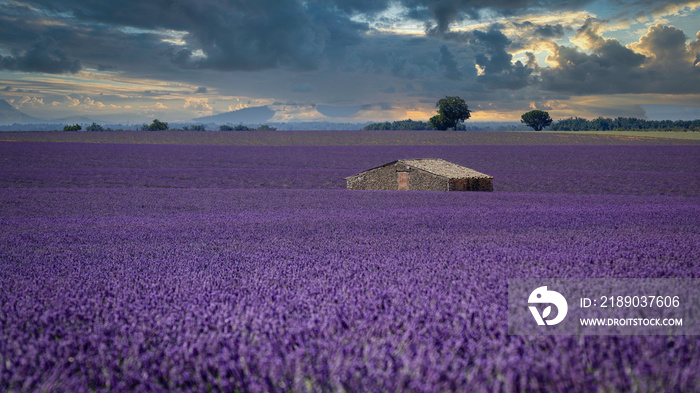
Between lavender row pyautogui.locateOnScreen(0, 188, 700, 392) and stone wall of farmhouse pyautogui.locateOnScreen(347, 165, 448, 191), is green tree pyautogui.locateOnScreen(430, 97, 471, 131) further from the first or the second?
lavender row pyautogui.locateOnScreen(0, 188, 700, 392)

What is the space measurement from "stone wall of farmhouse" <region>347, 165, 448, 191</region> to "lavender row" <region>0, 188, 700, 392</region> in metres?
18.4

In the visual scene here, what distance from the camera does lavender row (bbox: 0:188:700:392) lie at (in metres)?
1.67

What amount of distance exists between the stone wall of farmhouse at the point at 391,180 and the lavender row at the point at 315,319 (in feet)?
60.3

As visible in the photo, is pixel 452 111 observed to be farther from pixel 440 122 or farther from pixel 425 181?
pixel 425 181

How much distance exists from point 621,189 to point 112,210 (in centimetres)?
2356

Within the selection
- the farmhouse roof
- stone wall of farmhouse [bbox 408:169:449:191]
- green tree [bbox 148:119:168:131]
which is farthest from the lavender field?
green tree [bbox 148:119:168:131]

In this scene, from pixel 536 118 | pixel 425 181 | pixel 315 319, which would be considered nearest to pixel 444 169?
pixel 425 181

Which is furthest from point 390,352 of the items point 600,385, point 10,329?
point 10,329

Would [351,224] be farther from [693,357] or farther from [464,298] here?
[693,357]

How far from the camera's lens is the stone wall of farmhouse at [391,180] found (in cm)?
2348

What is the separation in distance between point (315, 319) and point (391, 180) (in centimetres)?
2320

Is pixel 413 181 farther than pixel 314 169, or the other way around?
pixel 314 169

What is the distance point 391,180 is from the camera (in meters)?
25.2

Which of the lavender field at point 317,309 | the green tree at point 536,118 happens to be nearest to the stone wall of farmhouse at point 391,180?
the lavender field at point 317,309
